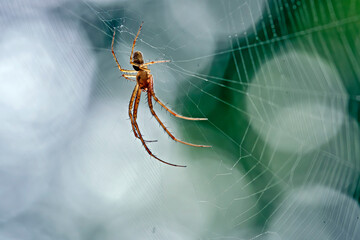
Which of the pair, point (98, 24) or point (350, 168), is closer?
point (350, 168)

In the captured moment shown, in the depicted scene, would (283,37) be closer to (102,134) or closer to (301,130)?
(301,130)

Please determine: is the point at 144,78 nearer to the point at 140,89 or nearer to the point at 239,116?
the point at 140,89

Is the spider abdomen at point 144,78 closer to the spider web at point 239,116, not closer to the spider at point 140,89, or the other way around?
the spider at point 140,89

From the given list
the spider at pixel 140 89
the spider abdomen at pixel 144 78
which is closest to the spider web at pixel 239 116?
the spider at pixel 140 89

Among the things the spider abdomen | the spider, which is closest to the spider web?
the spider

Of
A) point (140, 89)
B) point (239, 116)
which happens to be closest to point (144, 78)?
point (140, 89)

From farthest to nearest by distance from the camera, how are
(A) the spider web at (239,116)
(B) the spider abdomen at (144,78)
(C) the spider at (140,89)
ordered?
1. (B) the spider abdomen at (144,78)
2. (C) the spider at (140,89)
3. (A) the spider web at (239,116)

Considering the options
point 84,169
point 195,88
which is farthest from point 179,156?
point 84,169

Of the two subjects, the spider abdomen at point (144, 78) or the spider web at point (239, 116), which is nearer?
the spider web at point (239, 116)

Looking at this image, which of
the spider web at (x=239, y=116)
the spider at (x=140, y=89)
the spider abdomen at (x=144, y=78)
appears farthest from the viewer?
the spider abdomen at (x=144, y=78)
